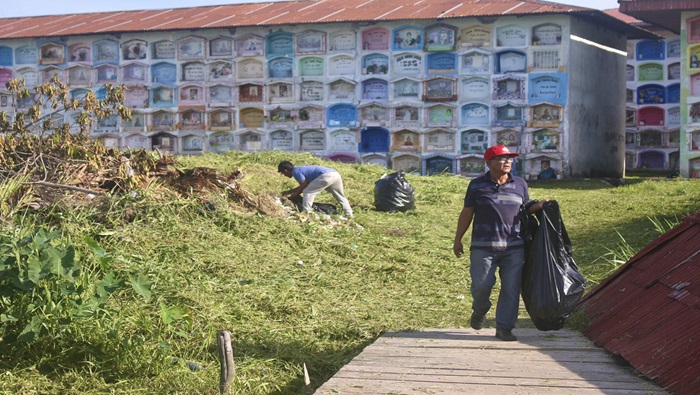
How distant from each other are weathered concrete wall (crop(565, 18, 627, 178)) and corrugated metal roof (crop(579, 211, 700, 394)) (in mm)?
14997

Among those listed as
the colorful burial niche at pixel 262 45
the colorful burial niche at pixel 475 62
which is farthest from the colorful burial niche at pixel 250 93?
the colorful burial niche at pixel 475 62

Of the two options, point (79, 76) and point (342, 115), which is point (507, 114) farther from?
point (79, 76)

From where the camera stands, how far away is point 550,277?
5293 mm

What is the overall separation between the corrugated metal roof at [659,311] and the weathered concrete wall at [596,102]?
14997mm

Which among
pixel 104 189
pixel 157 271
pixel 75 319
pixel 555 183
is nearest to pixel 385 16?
pixel 555 183

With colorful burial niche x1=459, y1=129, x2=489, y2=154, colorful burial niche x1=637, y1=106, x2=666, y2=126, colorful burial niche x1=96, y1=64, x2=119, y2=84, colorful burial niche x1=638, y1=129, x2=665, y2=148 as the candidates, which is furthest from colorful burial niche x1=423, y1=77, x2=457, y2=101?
colorful burial niche x1=96, y1=64, x2=119, y2=84

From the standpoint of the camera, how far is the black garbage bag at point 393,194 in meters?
12.5

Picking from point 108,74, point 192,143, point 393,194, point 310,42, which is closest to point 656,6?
point 393,194

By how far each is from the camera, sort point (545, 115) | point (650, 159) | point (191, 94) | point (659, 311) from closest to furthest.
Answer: point (659, 311) < point (545, 115) < point (191, 94) < point (650, 159)

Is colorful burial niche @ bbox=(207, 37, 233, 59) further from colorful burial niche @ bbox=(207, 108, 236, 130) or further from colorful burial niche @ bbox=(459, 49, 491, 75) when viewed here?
colorful burial niche @ bbox=(459, 49, 491, 75)

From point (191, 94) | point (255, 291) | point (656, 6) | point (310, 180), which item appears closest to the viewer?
point (255, 291)

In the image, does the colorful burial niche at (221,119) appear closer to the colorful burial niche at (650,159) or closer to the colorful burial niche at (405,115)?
the colorful burial niche at (405,115)

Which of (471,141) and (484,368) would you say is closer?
(484,368)

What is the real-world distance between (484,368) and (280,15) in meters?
19.1
